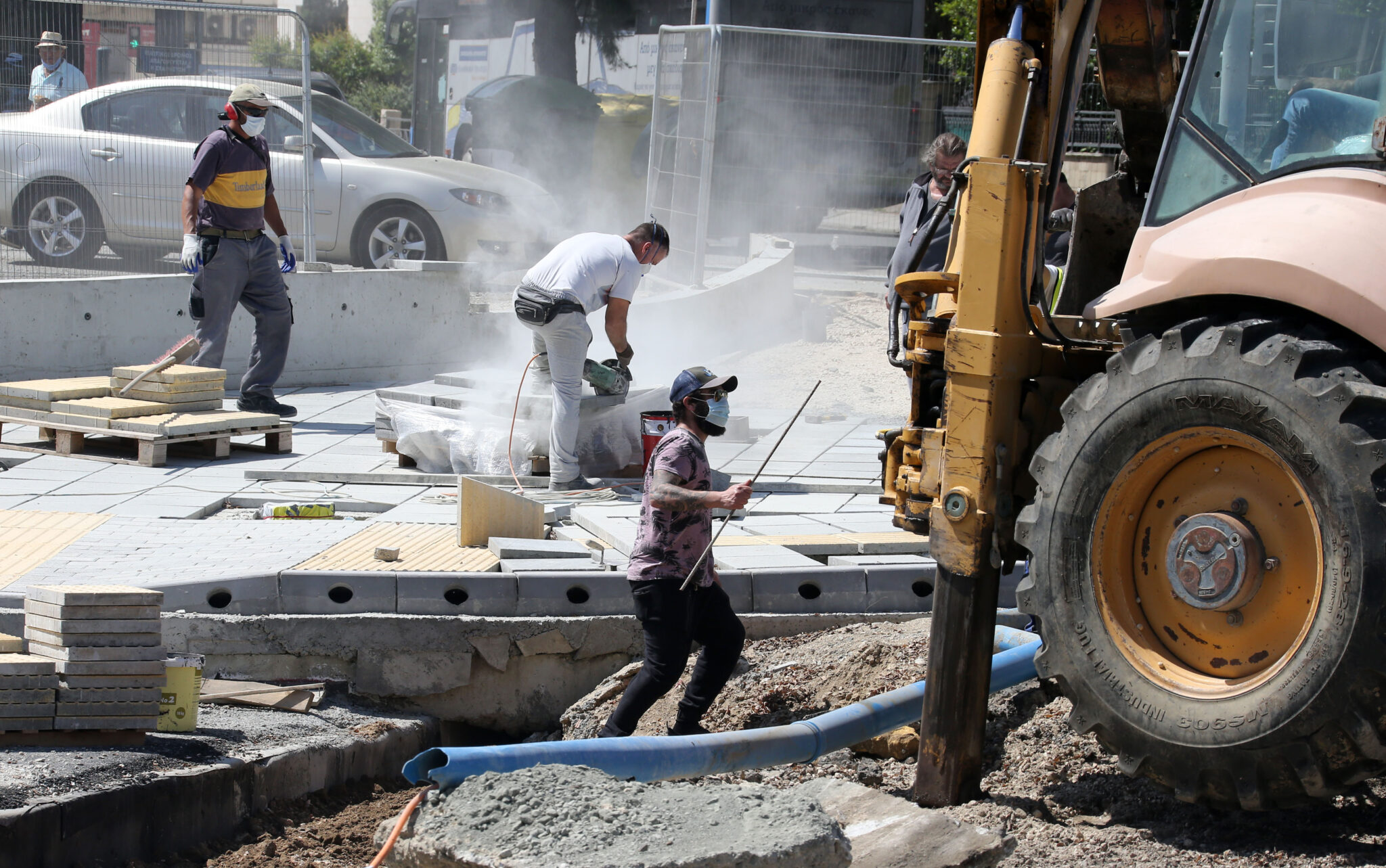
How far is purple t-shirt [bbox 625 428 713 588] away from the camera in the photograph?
5.23 meters

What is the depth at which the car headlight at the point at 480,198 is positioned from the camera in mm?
13867

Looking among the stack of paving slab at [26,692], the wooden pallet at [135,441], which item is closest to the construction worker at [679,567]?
the stack of paving slab at [26,692]

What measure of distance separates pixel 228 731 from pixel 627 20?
19.8 m

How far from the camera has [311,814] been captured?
5.28 m

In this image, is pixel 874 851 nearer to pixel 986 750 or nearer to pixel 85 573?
pixel 986 750

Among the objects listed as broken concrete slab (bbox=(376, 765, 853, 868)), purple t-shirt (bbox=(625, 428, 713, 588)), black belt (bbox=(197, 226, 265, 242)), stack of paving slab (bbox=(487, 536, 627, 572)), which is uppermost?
black belt (bbox=(197, 226, 265, 242))

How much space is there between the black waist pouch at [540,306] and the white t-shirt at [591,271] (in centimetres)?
4

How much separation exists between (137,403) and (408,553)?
10.7 feet

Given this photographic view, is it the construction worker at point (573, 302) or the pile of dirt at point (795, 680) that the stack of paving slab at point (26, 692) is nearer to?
the pile of dirt at point (795, 680)

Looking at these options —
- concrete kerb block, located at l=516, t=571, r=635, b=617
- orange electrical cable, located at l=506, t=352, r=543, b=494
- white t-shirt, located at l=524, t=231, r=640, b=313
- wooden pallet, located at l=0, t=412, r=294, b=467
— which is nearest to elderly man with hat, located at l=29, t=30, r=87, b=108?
wooden pallet, located at l=0, t=412, r=294, b=467

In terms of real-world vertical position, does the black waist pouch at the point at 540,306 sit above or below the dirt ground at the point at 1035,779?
above

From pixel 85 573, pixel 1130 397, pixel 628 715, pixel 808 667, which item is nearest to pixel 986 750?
pixel 808 667

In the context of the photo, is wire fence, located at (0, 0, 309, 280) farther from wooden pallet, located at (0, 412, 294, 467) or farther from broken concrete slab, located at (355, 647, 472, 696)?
broken concrete slab, located at (355, 647, 472, 696)

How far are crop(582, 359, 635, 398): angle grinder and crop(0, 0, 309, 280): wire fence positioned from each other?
4.79 meters
